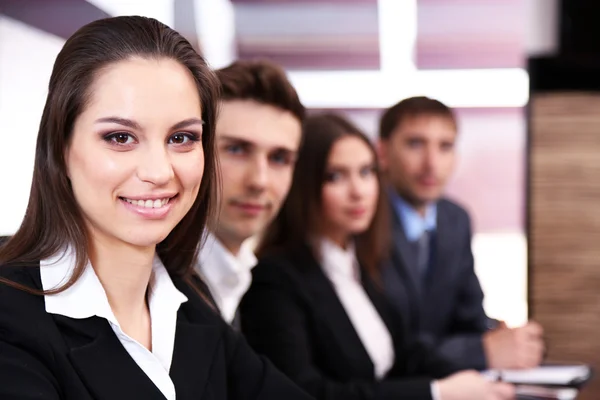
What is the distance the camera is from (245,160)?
115 cm

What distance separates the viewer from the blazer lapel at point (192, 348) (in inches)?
32.4

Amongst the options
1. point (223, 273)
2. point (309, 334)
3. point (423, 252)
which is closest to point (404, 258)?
point (423, 252)

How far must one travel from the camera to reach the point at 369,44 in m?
2.30

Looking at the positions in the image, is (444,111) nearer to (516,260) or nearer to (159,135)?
(516,260)

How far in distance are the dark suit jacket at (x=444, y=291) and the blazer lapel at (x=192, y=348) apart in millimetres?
732

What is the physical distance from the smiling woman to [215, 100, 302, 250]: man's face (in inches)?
12.7

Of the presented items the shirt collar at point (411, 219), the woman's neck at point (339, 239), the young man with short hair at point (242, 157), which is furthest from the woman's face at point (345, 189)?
the shirt collar at point (411, 219)

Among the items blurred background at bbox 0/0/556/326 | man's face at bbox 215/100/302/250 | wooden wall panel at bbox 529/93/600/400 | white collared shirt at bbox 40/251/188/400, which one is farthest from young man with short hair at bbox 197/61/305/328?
wooden wall panel at bbox 529/93/600/400

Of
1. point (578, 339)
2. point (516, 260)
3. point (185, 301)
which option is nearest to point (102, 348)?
point (185, 301)

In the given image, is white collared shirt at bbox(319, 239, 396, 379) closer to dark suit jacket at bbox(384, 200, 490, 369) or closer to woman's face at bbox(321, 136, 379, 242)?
woman's face at bbox(321, 136, 379, 242)

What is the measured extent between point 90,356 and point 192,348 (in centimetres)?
14

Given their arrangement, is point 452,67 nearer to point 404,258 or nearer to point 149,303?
point 404,258

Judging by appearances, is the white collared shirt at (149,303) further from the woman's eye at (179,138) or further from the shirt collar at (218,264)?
the shirt collar at (218,264)

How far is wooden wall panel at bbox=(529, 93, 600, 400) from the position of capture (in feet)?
6.79
